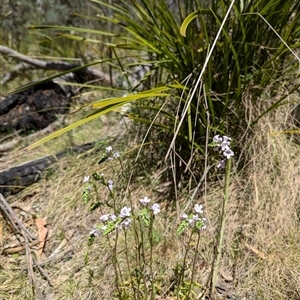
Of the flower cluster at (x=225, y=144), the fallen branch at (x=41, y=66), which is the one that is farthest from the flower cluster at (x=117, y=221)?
the fallen branch at (x=41, y=66)

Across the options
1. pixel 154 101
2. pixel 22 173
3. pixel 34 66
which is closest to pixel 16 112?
pixel 34 66

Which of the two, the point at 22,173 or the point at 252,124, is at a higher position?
the point at 252,124

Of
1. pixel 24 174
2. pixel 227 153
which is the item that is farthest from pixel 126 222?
pixel 24 174

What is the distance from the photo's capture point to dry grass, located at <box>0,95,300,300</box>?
1829 mm

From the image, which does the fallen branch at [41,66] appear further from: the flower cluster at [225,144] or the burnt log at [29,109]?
the flower cluster at [225,144]

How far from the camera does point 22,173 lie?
2596 millimetres

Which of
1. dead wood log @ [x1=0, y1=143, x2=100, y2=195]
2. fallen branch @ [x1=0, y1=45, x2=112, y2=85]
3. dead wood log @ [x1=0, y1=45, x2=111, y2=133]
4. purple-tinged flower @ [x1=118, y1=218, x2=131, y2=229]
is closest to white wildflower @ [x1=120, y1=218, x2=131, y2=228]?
purple-tinged flower @ [x1=118, y1=218, x2=131, y2=229]

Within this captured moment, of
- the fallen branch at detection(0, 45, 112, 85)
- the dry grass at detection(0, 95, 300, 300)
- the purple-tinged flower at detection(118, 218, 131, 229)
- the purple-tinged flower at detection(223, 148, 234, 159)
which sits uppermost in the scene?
the purple-tinged flower at detection(223, 148, 234, 159)

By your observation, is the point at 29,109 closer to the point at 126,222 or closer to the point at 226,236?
the point at 226,236

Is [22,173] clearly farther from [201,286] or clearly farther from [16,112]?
[201,286]

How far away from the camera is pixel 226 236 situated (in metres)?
1.99

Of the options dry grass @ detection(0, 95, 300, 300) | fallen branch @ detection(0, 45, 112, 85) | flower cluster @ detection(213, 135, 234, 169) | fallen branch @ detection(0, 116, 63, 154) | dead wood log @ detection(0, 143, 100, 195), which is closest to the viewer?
flower cluster @ detection(213, 135, 234, 169)

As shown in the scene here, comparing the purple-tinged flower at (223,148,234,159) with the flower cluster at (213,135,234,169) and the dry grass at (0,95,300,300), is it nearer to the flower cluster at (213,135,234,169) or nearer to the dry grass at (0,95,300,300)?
the flower cluster at (213,135,234,169)

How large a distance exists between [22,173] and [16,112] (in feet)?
2.75
